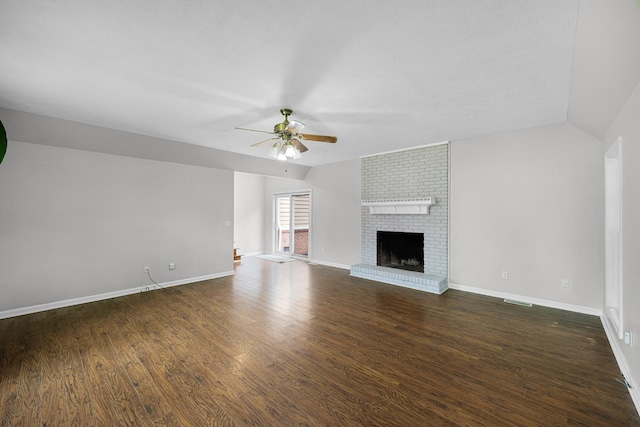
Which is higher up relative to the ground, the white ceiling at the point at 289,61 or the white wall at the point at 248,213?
the white ceiling at the point at 289,61

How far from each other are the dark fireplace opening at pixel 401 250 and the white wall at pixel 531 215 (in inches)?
27.4

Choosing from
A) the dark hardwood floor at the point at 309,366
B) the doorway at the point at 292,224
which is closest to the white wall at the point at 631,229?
the dark hardwood floor at the point at 309,366

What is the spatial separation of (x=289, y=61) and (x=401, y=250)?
4.46m

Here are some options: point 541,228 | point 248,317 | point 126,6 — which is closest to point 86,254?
point 248,317

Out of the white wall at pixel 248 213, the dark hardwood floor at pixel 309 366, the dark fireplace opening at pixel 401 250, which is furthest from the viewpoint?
the white wall at pixel 248 213

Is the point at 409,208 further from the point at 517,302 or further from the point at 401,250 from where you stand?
the point at 517,302

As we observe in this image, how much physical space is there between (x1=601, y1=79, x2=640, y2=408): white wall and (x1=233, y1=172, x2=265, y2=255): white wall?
25.2 feet

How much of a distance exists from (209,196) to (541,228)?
5.79 metres

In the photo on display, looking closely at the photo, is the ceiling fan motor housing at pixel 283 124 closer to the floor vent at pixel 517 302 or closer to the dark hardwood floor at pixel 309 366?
the dark hardwood floor at pixel 309 366

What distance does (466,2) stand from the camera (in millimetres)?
1552

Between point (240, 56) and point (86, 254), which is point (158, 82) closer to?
point (240, 56)

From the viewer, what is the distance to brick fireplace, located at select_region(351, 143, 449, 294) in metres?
4.75

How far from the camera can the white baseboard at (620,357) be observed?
6.16ft

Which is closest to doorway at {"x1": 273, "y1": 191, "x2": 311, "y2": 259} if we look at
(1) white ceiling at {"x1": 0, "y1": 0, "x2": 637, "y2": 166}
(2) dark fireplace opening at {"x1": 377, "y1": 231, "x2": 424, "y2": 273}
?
(2) dark fireplace opening at {"x1": 377, "y1": 231, "x2": 424, "y2": 273}
